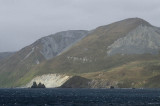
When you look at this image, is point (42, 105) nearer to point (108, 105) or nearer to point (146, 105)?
point (108, 105)

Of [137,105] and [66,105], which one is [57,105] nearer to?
[66,105]

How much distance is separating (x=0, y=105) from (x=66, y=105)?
21973mm

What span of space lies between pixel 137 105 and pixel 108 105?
1009 centimetres

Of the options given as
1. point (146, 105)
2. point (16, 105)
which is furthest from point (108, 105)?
point (16, 105)

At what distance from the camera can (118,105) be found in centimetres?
12650

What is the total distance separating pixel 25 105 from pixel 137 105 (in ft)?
127

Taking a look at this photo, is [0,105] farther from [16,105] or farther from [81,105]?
[81,105]

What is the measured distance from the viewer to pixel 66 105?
124375mm

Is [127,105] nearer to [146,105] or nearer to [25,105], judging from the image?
[146,105]

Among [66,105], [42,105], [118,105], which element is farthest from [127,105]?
[42,105]

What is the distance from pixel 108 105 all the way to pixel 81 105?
9456 mm

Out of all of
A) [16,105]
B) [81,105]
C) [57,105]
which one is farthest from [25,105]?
[81,105]

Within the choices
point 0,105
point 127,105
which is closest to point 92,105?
point 127,105

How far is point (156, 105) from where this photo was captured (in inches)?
4951
